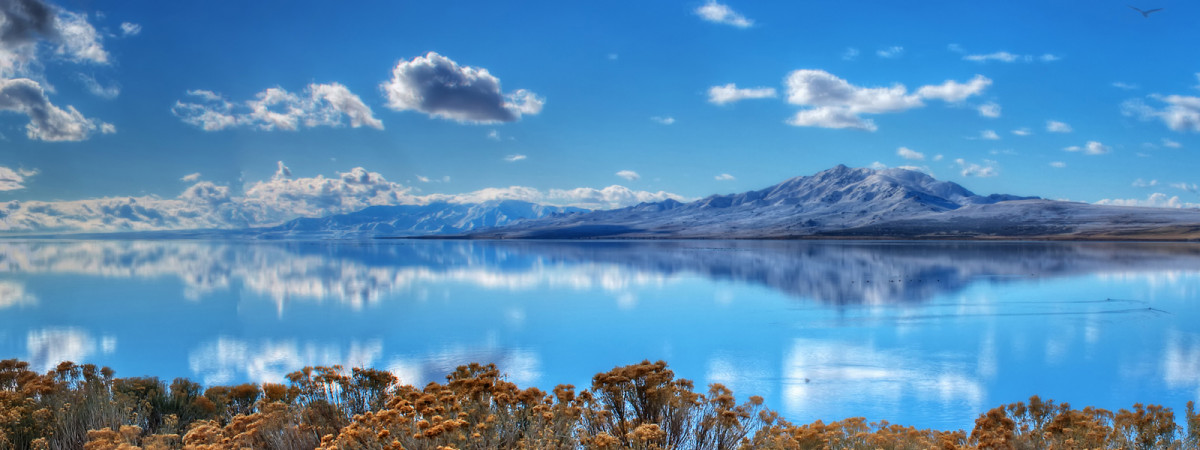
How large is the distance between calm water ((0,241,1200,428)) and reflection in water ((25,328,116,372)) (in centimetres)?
9

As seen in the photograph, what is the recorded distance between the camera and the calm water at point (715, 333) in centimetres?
1014

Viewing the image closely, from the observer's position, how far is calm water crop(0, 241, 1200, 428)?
10.1m

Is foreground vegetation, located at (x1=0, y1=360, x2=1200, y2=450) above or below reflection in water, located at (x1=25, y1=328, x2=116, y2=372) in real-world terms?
above

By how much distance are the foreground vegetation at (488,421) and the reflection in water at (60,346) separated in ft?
21.8

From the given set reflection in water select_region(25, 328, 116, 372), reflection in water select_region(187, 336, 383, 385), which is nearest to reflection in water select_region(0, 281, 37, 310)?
reflection in water select_region(25, 328, 116, 372)

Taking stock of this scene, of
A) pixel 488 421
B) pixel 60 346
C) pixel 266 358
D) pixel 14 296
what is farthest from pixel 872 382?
pixel 14 296

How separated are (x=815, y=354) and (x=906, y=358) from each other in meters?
1.61

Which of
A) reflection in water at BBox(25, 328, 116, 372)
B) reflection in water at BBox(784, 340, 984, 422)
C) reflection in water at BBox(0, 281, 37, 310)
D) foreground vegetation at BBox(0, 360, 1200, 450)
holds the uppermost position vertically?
foreground vegetation at BBox(0, 360, 1200, 450)

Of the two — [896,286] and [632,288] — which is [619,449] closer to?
[632,288]

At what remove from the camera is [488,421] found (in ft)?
14.8

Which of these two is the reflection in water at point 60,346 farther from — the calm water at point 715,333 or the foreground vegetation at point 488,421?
the foreground vegetation at point 488,421

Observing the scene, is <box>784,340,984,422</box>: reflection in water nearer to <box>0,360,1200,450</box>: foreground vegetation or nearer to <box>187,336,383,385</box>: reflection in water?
<box>0,360,1200,450</box>: foreground vegetation

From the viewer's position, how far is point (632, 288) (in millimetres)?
25062

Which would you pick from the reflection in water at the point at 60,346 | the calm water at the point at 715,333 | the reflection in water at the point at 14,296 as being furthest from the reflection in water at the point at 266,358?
the reflection in water at the point at 14,296
